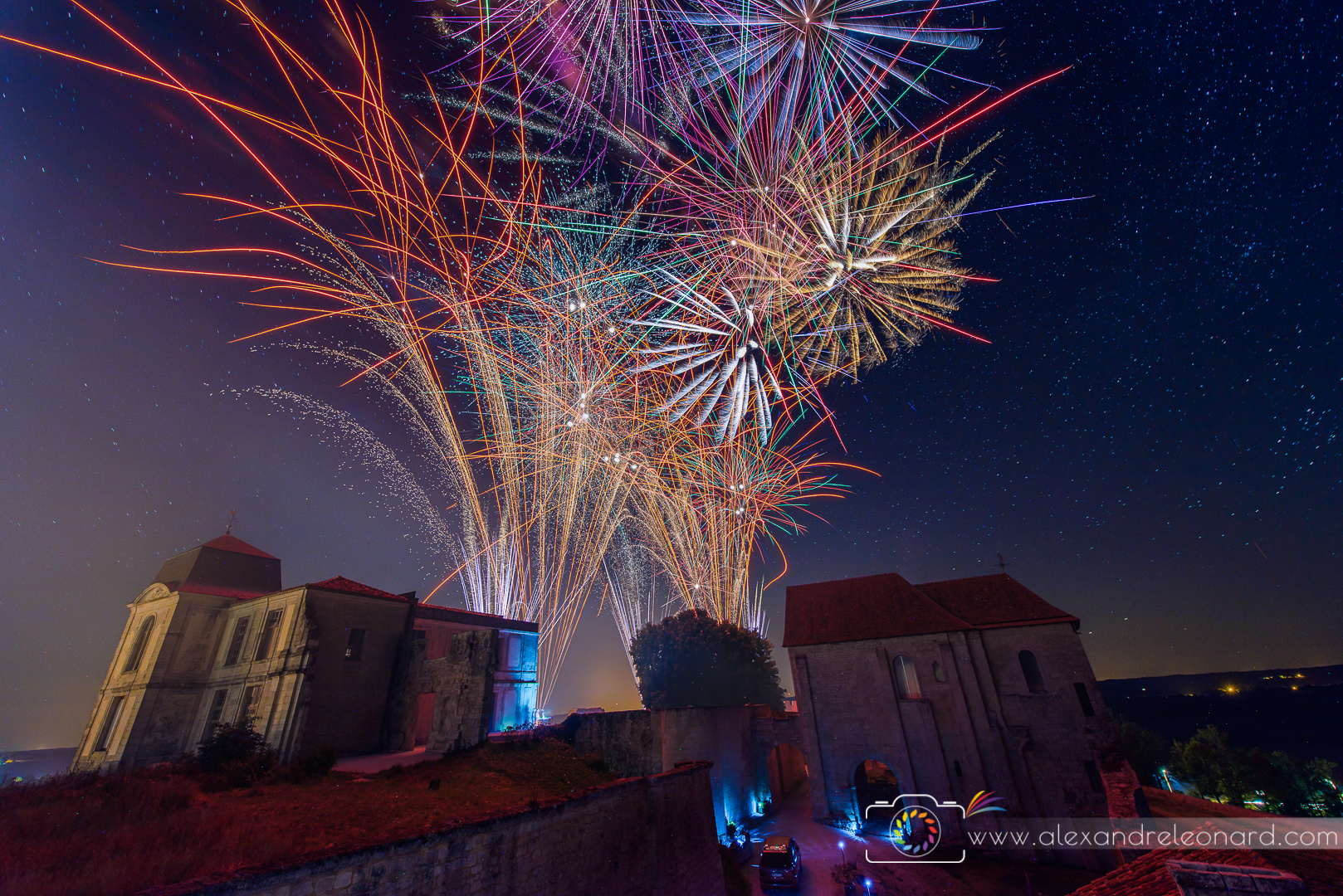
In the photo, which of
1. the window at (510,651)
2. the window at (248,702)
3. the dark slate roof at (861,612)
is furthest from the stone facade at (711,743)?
the window at (248,702)

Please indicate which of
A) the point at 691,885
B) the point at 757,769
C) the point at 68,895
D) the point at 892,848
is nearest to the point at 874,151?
the point at 68,895

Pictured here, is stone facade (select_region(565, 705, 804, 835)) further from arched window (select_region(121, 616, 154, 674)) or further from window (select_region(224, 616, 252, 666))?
arched window (select_region(121, 616, 154, 674))

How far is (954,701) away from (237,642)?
35.9 meters

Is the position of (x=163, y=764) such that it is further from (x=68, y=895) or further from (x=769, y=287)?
(x=769, y=287)

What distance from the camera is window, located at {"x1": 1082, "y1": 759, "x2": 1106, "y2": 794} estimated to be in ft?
72.0

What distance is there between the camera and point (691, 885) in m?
15.3

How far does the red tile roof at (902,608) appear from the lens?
26.2 m

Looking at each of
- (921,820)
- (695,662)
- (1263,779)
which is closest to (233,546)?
(695,662)

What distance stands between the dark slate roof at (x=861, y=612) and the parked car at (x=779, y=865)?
11.4m

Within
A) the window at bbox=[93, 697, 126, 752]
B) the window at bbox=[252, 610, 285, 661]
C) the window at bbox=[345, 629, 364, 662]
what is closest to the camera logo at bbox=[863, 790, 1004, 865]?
the window at bbox=[345, 629, 364, 662]

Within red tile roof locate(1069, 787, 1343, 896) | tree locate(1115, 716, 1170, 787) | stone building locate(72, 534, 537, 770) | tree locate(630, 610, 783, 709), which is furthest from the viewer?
tree locate(1115, 716, 1170, 787)

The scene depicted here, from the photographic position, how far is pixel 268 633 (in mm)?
22875

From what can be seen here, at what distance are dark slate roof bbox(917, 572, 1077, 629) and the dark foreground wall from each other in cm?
1783

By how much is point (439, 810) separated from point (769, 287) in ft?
58.6
